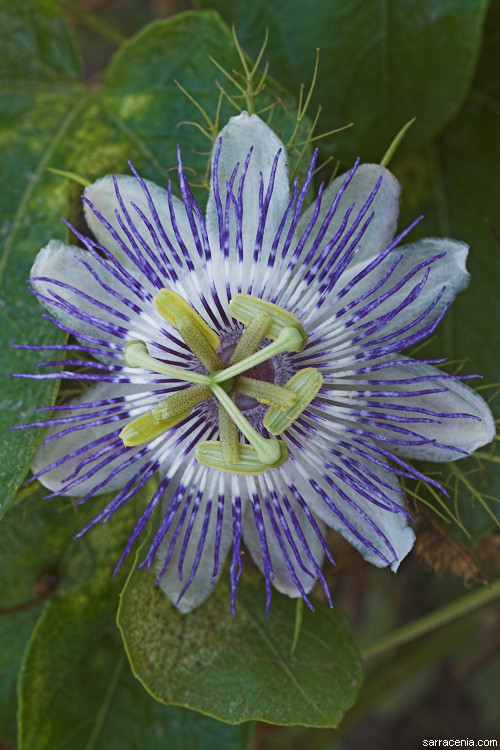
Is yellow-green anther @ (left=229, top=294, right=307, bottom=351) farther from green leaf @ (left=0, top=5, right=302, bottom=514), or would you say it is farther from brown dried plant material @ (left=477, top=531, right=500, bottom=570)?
brown dried plant material @ (left=477, top=531, right=500, bottom=570)

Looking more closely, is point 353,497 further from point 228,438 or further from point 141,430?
point 141,430

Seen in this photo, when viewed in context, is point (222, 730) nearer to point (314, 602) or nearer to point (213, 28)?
point (314, 602)

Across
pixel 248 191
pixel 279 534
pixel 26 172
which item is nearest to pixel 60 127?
pixel 26 172

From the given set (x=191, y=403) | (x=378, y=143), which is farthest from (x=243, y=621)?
(x=378, y=143)

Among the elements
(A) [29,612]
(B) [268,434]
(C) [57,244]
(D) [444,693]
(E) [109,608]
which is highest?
(C) [57,244]

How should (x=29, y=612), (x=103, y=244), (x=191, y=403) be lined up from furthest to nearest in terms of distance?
(x=29, y=612), (x=103, y=244), (x=191, y=403)

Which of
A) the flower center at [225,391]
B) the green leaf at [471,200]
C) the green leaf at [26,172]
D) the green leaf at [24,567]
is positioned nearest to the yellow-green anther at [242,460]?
the flower center at [225,391]
